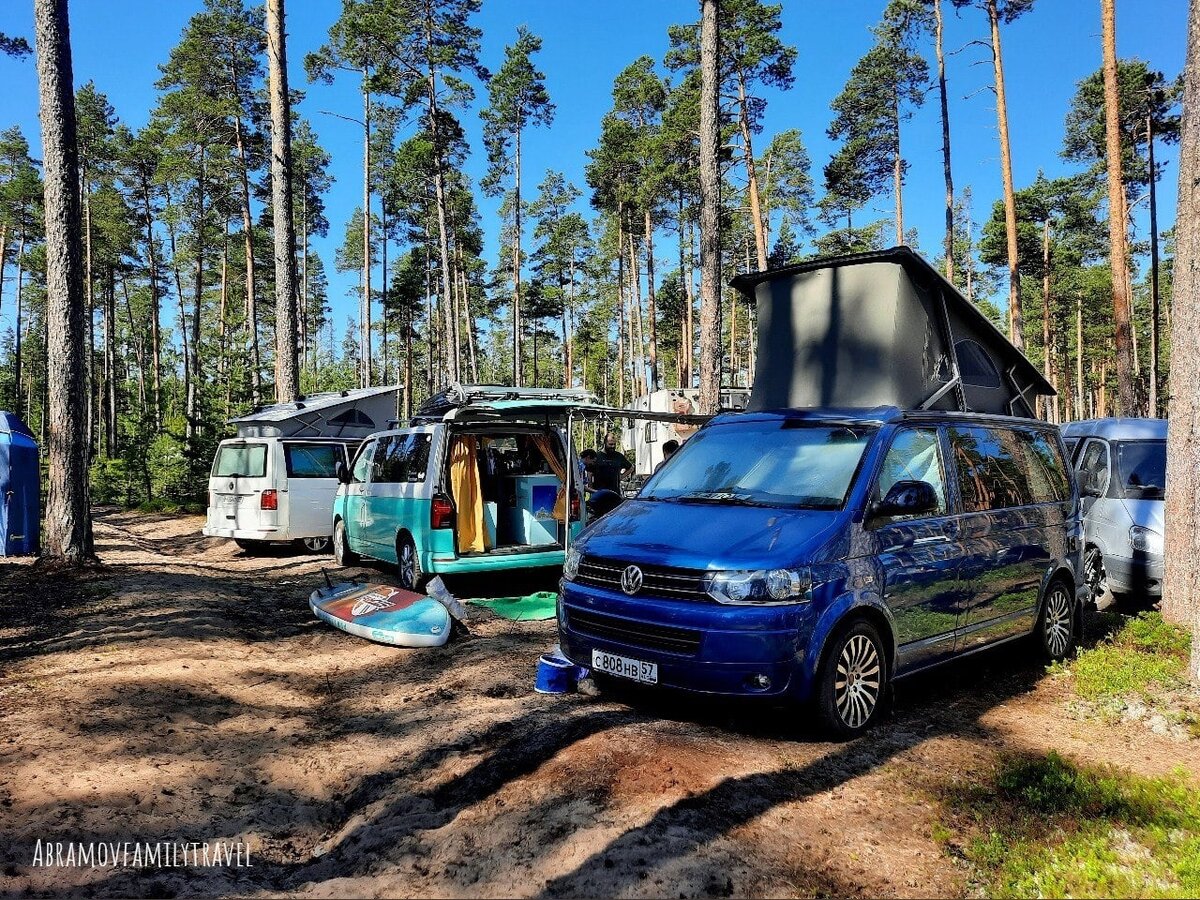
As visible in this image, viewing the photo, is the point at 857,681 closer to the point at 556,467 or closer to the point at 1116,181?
the point at 556,467

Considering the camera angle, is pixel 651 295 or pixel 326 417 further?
pixel 651 295

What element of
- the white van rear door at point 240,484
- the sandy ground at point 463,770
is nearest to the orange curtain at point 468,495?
the sandy ground at point 463,770

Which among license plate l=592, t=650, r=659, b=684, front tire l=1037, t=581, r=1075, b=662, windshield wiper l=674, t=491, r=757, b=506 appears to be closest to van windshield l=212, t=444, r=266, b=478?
windshield wiper l=674, t=491, r=757, b=506

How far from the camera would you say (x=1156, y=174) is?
29.2 m

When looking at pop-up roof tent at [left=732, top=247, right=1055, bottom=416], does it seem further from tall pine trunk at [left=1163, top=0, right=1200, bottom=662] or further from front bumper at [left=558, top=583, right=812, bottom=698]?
front bumper at [left=558, top=583, right=812, bottom=698]

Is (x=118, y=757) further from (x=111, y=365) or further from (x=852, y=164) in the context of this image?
(x=111, y=365)

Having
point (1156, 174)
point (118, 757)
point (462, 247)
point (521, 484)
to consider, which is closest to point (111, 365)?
point (462, 247)

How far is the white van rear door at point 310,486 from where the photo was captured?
42.3ft

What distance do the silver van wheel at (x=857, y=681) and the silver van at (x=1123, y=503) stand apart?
498cm

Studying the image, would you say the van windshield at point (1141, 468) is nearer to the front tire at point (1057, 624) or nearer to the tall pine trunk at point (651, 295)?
the front tire at point (1057, 624)

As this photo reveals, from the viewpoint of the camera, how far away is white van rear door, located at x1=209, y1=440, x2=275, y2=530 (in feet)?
41.8

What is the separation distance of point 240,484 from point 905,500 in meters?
11.1

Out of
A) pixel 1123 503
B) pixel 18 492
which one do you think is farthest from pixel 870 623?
pixel 18 492

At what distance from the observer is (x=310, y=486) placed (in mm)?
13047
